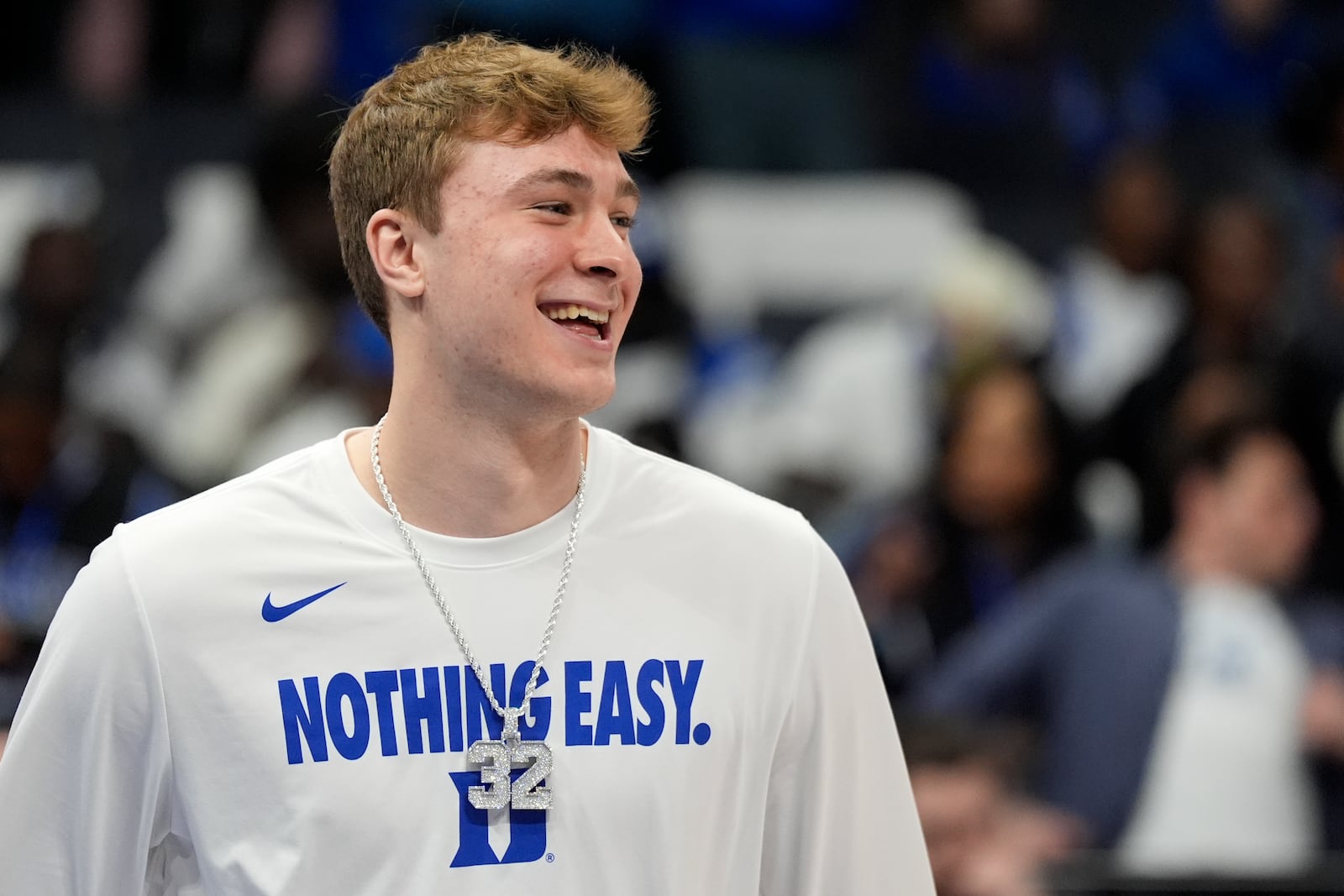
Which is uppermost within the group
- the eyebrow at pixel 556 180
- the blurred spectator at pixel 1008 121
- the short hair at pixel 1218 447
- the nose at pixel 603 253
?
the blurred spectator at pixel 1008 121

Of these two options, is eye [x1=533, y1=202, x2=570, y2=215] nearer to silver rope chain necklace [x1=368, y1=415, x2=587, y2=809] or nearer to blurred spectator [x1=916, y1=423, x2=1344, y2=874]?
silver rope chain necklace [x1=368, y1=415, x2=587, y2=809]

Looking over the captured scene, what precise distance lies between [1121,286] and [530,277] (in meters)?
4.56

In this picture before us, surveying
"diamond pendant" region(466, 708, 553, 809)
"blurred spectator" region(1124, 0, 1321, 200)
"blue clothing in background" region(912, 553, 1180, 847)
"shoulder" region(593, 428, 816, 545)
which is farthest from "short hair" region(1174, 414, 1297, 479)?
"diamond pendant" region(466, 708, 553, 809)

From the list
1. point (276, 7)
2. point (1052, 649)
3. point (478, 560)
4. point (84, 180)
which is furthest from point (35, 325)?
point (478, 560)

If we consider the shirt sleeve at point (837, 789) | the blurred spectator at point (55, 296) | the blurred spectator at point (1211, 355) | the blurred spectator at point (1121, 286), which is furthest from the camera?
the blurred spectator at point (1121, 286)

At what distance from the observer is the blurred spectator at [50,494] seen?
17.1ft

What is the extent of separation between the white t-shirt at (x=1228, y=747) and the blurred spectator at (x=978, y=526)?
0.57 metres

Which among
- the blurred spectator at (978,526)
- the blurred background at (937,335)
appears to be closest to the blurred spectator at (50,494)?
the blurred background at (937,335)

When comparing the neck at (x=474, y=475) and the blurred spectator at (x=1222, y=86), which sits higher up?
the blurred spectator at (x=1222, y=86)

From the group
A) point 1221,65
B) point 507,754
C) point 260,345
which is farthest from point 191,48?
point 507,754

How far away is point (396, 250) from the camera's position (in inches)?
85.7

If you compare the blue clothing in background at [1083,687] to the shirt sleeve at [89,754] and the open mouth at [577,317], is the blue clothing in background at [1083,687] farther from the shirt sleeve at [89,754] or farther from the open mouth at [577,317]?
the shirt sleeve at [89,754]

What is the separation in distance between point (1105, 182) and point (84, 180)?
3350 mm

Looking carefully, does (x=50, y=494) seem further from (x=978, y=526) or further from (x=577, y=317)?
(x=577, y=317)
